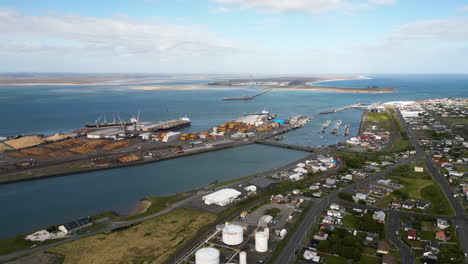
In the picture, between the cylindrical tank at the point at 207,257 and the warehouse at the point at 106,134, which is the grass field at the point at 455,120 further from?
the cylindrical tank at the point at 207,257

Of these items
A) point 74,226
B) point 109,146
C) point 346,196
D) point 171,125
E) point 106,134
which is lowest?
point 74,226

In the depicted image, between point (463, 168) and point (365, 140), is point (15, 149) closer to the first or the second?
point (365, 140)

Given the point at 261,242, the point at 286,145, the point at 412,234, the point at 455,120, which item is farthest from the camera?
the point at 455,120

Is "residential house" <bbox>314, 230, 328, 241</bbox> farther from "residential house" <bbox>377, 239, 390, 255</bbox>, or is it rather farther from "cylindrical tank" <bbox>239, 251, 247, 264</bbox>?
"cylindrical tank" <bbox>239, 251, 247, 264</bbox>

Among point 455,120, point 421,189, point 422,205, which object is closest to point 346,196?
point 422,205

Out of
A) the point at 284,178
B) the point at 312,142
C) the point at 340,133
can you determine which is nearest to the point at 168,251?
the point at 284,178

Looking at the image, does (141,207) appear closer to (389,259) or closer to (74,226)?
(74,226)
